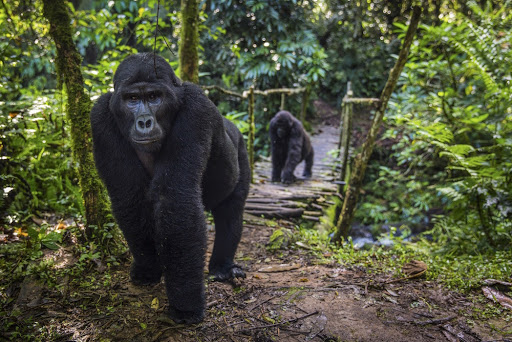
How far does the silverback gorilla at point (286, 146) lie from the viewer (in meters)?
8.15

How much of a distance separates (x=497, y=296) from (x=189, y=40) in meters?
4.72

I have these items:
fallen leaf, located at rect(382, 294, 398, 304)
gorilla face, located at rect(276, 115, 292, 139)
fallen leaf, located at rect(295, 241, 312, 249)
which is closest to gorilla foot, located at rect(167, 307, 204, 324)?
fallen leaf, located at rect(382, 294, 398, 304)

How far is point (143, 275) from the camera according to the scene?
280 centimetres

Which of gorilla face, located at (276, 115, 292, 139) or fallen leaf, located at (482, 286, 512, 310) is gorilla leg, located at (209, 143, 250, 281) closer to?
fallen leaf, located at (482, 286, 512, 310)

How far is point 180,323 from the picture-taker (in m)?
2.41

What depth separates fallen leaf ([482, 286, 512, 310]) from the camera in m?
2.68

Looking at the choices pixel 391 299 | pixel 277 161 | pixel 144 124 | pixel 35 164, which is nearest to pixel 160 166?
pixel 144 124

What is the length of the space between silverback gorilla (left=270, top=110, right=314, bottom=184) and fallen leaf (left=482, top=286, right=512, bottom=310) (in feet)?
17.8

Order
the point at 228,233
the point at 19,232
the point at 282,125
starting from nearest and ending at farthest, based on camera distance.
A: the point at 19,232 → the point at 228,233 → the point at 282,125

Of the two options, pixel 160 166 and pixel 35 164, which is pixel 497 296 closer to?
pixel 160 166

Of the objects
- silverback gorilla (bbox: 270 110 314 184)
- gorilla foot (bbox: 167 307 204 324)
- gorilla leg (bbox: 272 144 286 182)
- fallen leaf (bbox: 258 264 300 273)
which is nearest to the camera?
gorilla foot (bbox: 167 307 204 324)

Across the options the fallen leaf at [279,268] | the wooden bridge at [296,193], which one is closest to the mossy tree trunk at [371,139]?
the fallen leaf at [279,268]

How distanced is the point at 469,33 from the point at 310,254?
4.44 metres

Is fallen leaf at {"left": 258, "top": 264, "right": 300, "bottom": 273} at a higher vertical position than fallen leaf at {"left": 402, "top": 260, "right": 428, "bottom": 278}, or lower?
lower
